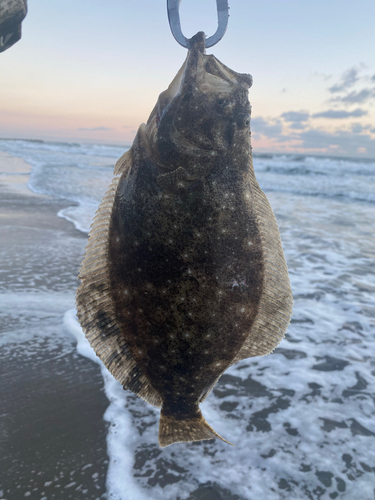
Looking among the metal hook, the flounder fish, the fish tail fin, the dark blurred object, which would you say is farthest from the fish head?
the dark blurred object

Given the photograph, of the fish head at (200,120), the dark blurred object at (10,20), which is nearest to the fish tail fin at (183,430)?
the fish head at (200,120)

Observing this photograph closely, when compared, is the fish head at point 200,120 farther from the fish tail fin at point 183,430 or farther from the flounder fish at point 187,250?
the fish tail fin at point 183,430

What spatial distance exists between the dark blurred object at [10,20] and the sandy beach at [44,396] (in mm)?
2718

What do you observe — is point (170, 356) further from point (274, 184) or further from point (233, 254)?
point (274, 184)

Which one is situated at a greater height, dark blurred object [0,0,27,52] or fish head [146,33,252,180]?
dark blurred object [0,0,27,52]

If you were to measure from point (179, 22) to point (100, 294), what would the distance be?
1190mm

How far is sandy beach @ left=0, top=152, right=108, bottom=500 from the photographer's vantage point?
2309mm

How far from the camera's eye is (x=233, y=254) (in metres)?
1.65

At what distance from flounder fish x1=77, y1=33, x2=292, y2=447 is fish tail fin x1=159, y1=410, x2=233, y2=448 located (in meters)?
0.02

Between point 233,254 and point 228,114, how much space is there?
0.63 m

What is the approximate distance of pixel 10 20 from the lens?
9.34 ft

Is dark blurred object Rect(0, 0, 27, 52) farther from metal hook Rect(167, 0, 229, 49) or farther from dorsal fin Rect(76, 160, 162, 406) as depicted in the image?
metal hook Rect(167, 0, 229, 49)

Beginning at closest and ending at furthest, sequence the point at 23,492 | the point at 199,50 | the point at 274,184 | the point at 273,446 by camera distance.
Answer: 1. the point at 199,50
2. the point at 23,492
3. the point at 273,446
4. the point at 274,184

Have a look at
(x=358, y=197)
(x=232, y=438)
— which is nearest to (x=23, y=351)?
(x=232, y=438)
